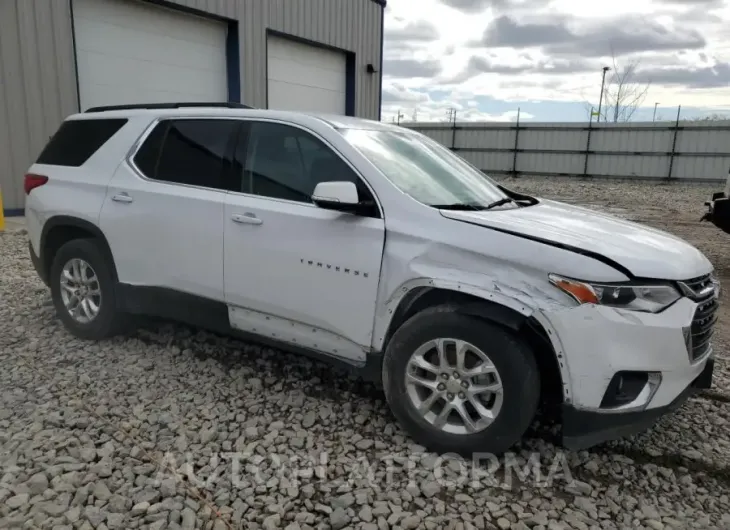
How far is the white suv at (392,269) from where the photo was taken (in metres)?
2.69

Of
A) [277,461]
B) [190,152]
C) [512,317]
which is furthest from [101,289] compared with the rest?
[512,317]

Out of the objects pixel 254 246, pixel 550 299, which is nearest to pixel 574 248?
pixel 550 299

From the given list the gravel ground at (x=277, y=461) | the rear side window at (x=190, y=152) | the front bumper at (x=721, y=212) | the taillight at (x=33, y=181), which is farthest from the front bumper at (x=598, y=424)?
the front bumper at (x=721, y=212)

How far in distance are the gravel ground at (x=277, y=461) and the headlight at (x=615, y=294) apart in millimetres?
918

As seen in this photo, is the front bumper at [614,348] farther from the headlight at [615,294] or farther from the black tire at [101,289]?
the black tire at [101,289]

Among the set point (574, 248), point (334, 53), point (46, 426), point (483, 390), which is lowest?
point (46, 426)

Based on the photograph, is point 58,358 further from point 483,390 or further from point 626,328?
point 626,328

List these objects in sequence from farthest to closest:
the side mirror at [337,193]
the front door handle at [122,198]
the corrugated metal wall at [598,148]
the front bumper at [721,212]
Answer: the corrugated metal wall at [598,148] → the front bumper at [721,212] → the front door handle at [122,198] → the side mirror at [337,193]

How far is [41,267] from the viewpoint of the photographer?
185 inches

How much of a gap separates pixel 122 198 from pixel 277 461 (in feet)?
7.36

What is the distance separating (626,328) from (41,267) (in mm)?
4326

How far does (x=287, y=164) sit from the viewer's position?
3.58 m

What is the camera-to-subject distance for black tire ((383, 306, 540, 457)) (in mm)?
2746

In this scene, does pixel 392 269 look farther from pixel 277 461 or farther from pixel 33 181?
pixel 33 181
